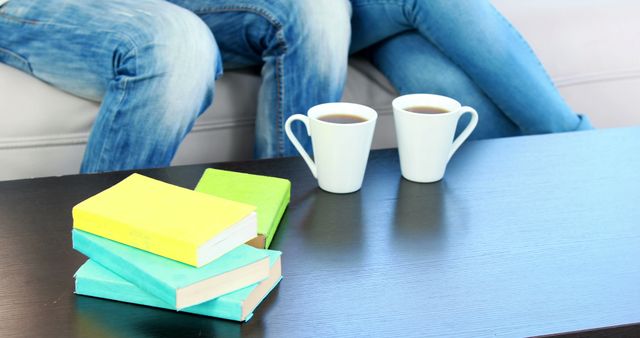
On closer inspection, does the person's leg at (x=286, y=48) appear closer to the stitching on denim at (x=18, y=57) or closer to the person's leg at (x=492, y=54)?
the person's leg at (x=492, y=54)

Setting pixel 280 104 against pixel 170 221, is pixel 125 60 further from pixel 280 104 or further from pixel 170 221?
pixel 170 221

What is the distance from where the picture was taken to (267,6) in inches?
50.1

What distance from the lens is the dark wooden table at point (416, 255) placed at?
67 centimetres

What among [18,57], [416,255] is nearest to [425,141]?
[416,255]

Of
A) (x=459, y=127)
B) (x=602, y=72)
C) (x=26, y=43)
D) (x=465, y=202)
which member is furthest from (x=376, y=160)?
(x=602, y=72)

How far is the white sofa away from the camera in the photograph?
1.29 metres

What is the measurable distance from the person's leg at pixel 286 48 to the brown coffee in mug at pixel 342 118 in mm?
316

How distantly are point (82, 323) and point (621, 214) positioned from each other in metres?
0.57

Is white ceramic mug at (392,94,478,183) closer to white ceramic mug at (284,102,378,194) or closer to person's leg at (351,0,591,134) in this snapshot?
white ceramic mug at (284,102,378,194)

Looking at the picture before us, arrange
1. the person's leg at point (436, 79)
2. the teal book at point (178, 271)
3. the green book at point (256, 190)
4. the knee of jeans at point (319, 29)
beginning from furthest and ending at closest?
1. the person's leg at point (436, 79)
2. the knee of jeans at point (319, 29)
3. the green book at point (256, 190)
4. the teal book at point (178, 271)

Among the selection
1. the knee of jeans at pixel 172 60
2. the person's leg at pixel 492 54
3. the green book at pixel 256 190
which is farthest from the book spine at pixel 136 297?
the person's leg at pixel 492 54

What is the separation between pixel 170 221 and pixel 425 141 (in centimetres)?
35

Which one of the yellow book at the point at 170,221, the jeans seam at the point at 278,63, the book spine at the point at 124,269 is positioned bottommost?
the jeans seam at the point at 278,63

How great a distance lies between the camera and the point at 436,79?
4.57 ft
